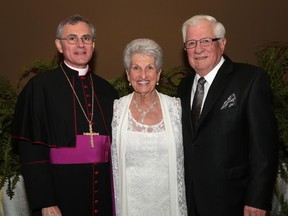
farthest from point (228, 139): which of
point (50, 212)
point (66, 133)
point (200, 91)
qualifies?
point (50, 212)

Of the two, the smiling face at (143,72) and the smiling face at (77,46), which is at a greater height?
the smiling face at (77,46)

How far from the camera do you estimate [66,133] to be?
2654mm

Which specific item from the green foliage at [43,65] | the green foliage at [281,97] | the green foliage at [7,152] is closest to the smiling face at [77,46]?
the green foliage at [7,152]

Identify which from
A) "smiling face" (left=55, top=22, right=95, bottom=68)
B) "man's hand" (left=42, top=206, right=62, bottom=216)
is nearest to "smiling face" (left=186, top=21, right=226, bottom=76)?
"smiling face" (left=55, top=22, right=95, bottom=68)

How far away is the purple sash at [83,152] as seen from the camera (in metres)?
2.64

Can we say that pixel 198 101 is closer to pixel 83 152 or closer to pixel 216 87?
pixel 216 87

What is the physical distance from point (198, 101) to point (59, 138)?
1.14 meters

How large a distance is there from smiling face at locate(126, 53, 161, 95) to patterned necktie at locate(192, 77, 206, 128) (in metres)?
0.37

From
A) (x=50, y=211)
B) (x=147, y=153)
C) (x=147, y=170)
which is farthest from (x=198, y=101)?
(x=50, y=211)

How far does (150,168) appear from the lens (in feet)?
8.79

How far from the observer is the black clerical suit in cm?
255

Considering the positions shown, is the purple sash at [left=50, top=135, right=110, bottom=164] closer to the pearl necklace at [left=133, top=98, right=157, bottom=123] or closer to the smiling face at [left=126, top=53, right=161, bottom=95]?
the pearl necklace at [left=133, top=98, right=157, bottom=123]

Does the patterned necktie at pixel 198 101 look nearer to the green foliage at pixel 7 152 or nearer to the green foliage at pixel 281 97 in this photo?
the green foliage at pixel 281 97

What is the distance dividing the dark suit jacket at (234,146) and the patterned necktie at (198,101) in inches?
2.0
